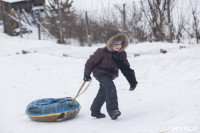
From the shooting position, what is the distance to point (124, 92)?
5.95 metres

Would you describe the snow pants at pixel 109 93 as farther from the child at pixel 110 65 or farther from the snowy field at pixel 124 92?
the snowy field at pixel 124 92

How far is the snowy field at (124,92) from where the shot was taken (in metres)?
3.52

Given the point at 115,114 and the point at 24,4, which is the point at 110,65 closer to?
the point at 115,114

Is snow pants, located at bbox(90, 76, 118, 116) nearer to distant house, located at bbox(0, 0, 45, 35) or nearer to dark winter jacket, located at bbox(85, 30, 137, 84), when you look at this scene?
dark winter jacket, located at bbox(85, 30, 137, 84)

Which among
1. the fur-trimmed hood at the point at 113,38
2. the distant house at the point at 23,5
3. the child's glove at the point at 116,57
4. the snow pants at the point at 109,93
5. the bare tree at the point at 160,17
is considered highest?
the distant house at the point at 23,5

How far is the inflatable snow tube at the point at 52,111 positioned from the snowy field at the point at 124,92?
0.29 feet

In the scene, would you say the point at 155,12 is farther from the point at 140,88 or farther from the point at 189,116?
the point at 189,116

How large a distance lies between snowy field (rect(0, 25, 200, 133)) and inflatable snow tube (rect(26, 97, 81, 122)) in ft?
0.29

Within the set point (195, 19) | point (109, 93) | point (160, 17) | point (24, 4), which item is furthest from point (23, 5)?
point (109, 93)

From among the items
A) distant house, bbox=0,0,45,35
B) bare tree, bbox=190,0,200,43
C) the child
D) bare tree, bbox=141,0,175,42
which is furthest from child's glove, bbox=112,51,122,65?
distant house, bbox=0,0,45,35

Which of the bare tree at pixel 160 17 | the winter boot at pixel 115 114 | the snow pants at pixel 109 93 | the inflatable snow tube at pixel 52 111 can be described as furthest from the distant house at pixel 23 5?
the winter boot at pixel 115 114

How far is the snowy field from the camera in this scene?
3518 mm

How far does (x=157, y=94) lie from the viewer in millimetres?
5430

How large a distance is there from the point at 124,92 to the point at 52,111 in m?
2.17
